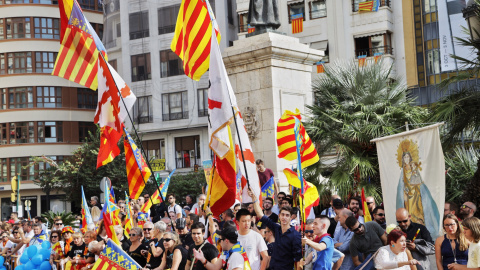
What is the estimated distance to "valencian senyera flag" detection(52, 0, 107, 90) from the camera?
11.6m

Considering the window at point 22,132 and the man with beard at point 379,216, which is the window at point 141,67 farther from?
the man with beard at point 379,216

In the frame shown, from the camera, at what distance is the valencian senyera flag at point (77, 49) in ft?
38.1

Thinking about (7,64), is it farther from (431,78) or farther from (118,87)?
(118,87)

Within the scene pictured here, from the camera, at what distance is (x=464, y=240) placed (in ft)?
27.0

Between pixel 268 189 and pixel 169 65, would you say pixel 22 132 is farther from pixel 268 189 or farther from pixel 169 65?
pixel 268 189

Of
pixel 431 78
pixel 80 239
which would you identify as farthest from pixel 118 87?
pixel 431 78

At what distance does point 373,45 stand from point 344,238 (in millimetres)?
32902

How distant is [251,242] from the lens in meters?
9.02

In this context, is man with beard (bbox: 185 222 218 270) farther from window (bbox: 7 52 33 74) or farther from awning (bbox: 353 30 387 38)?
window (bbox: 7 52 33 74)

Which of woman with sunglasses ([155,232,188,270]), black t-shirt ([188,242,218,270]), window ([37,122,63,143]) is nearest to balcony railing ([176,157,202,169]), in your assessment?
window ([37,122,63,143])

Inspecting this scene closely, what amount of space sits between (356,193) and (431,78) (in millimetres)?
27524

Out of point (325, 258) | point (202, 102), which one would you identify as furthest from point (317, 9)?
point (325, 258)

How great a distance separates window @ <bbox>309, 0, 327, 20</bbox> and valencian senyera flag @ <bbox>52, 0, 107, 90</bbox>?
32563mm

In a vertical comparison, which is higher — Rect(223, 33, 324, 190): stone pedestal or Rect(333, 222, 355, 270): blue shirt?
Rect(223, 33, 324, 190): stone pedestal
